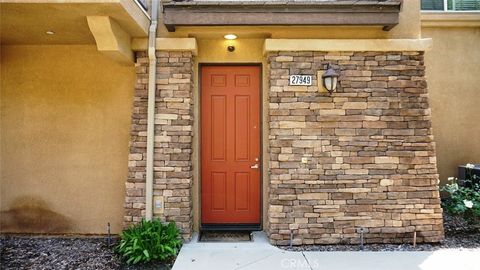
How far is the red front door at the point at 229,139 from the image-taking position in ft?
16.9

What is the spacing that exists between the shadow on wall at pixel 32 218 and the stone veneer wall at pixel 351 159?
317cm

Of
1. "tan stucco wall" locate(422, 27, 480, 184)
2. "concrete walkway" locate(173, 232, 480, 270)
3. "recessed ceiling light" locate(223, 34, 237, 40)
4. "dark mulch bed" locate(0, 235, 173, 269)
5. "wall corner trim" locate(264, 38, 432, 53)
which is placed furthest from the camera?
"tan stucco wall" locate(422, 27, 480, 184)

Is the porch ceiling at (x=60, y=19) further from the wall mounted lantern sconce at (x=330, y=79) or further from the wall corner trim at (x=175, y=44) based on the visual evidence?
the wall mounted lantern sconce at (x=330, y=79)

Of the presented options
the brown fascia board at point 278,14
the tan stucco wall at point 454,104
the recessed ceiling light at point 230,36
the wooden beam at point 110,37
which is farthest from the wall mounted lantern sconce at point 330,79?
the tan stucco wall at point 454,104

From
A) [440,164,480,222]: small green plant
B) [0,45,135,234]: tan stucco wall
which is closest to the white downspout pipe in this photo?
[0,45,135,234]: tan stucco wall

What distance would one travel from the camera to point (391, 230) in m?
4.61

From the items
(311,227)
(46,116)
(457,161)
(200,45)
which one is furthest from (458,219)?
(46,116)

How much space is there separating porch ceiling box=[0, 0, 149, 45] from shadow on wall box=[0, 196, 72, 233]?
2393 mm

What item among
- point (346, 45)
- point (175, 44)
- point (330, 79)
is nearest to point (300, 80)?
point (330, 79)

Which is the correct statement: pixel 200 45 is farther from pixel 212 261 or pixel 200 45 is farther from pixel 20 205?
pixel 20 205

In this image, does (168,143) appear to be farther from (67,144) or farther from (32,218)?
(32,218)

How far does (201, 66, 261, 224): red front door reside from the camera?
16.9 feet

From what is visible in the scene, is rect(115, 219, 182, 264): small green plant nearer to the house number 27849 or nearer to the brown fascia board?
the house number 27849

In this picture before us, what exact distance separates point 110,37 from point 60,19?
587mm
